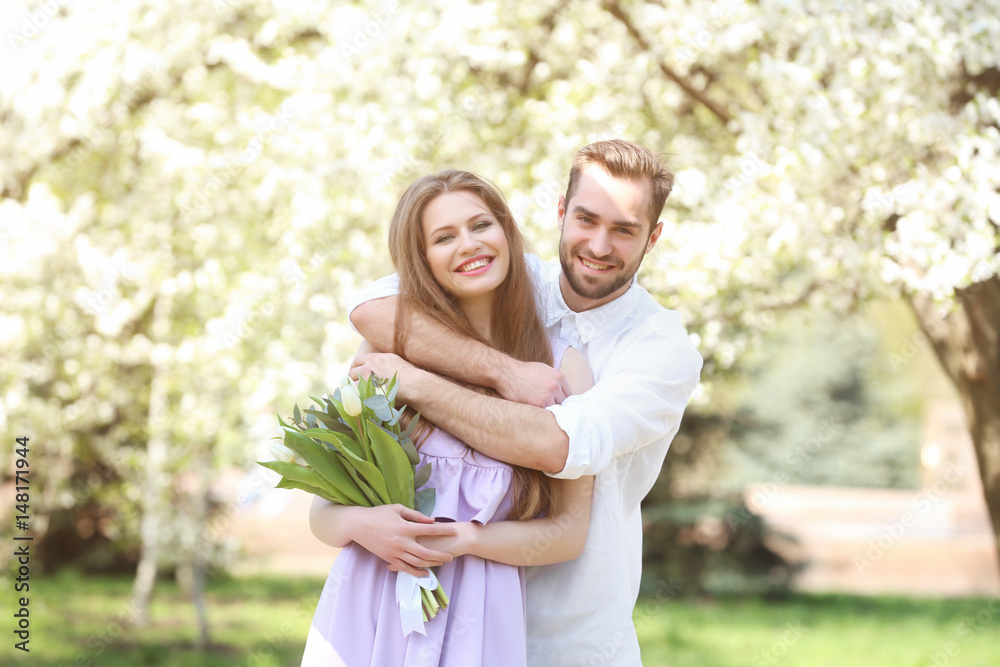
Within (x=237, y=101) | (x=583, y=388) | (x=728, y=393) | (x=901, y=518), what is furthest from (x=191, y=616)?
(x=901, y=518)

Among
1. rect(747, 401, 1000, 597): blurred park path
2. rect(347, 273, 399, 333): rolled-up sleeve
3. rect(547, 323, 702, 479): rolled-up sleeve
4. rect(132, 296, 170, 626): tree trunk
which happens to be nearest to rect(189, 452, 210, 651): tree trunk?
rect(132, 296, 170, 626): tree trunk

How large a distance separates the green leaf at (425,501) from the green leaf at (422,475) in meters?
0.02

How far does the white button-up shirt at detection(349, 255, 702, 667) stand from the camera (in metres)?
1.82

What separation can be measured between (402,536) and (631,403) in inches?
20.6

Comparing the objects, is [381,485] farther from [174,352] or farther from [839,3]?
[174,352]

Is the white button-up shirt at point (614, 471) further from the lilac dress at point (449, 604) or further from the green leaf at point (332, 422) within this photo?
the green leaf at point (332, 422)

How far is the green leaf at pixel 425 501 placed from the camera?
6.17 ft

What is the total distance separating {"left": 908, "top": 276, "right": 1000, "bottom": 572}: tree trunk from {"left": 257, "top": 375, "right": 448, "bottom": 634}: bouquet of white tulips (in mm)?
3231

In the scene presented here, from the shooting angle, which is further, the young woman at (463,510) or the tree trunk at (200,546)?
the tree trunk at (200,546)

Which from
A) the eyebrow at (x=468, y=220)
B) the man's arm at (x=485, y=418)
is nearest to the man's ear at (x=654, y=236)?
the eyebrow at (x=468, y=220)

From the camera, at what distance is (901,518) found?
12633 millimetres

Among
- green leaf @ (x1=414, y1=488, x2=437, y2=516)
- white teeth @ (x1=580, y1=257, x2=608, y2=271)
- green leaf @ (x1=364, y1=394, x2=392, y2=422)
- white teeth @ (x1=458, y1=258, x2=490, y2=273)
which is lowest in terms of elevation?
green leaf @ (x1=414, y1=488, x2=437, y2=516)

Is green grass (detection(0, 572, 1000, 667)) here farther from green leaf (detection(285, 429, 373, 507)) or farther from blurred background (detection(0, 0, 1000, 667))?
green leaf (detection(285, 429, 373, 507))

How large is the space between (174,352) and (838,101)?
4.14m
